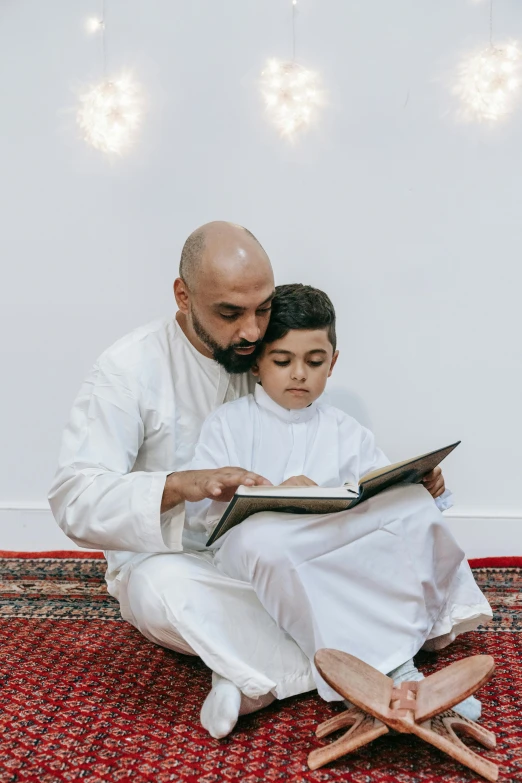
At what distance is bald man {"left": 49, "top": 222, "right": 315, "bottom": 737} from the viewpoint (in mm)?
1915

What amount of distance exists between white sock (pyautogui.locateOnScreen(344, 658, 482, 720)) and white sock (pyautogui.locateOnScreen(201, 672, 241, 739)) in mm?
258

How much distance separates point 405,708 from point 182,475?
0.75 meters

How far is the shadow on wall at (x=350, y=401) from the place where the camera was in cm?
348

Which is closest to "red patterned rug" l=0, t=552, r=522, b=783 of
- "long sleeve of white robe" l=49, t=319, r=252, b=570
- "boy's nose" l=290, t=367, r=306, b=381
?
"long sleeve of white robe" l=49, t=319, r=252, b=570

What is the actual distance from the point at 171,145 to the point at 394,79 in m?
1.04

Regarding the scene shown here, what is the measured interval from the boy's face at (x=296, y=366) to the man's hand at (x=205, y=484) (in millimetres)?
470

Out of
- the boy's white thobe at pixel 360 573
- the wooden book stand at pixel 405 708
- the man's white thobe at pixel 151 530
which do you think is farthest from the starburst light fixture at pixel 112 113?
the wooden book stand at pixel 405 708

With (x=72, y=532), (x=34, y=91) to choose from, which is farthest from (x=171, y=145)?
(x=72, y=532)

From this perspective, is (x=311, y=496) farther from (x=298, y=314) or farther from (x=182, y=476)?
(x=298, y=314)

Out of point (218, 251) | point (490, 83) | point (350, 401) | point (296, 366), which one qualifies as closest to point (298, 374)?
point (296, 366)

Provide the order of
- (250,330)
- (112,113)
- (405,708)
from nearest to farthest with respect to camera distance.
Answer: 1. (405,708)
2. (250,330)
3. (112,113)

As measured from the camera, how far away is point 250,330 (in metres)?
2.26

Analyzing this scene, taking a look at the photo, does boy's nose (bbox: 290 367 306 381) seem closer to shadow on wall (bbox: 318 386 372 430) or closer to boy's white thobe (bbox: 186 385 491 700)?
boy's white thobe (bbox: 186 385 491 700)

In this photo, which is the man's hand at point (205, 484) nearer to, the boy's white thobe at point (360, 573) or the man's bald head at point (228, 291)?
the boy's white thobe at point (360, 573)
